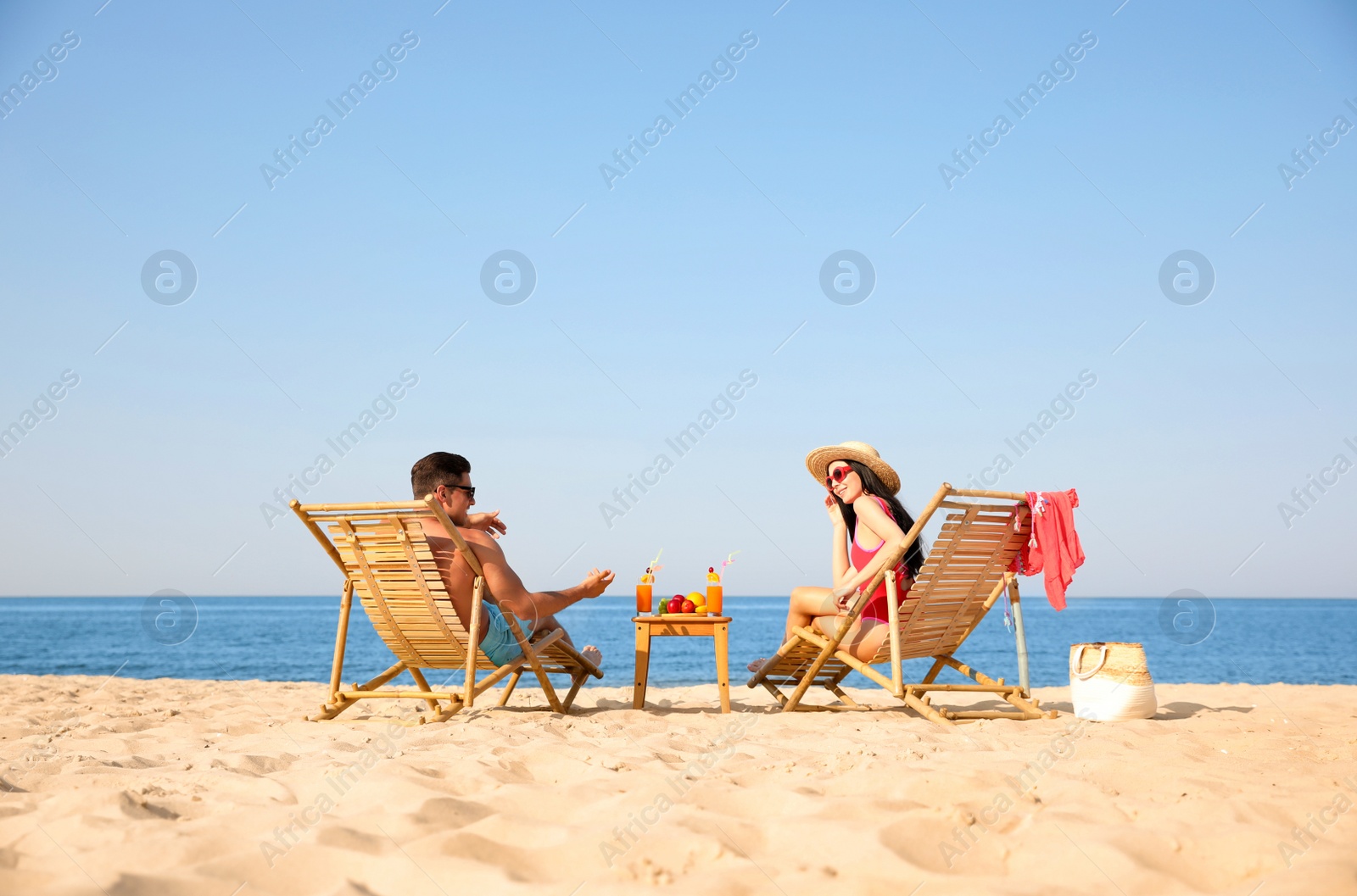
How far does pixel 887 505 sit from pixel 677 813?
3232mm

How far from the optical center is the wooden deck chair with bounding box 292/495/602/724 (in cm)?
453

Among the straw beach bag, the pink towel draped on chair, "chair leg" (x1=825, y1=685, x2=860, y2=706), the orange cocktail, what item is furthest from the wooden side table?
the straw beach bag

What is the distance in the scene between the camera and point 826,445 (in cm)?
580

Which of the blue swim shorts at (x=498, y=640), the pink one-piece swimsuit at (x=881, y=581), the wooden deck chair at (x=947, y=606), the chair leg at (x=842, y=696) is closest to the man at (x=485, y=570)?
the blue swim shorts at (x=498, y=640)

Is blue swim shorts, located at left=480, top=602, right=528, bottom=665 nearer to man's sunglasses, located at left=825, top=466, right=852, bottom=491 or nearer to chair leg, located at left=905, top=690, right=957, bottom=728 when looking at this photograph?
chair leg, located at left=905, top=690, right=957, bottom=728

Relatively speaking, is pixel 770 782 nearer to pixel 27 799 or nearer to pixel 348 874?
pixel 348 874

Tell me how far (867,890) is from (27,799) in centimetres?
228

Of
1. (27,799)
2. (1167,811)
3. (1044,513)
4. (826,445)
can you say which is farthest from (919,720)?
(27,799)

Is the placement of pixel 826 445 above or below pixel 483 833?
above

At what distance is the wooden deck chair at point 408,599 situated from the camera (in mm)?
4527

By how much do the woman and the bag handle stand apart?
0.93 m

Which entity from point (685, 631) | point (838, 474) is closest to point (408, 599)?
point (685, 631)

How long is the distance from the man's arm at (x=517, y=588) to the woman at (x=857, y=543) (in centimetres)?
115
